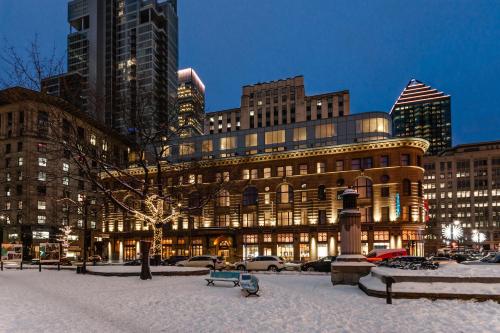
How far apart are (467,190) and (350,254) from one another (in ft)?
496

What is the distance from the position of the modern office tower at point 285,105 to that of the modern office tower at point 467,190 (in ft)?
183

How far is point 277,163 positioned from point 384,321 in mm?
54357

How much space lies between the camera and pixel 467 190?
156 meters

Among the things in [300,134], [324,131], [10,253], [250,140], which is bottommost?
[10,253]

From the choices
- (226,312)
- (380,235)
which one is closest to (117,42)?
(380,235)

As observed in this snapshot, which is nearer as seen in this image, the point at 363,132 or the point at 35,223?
the point at 363,132

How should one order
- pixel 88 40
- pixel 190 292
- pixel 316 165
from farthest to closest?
pixel 88 40 → pixel 316 165 → pixel 190 292

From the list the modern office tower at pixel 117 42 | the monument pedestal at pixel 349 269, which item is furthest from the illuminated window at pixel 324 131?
the modern office tower at pixel 117 42

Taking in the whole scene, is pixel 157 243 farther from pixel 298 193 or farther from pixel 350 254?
pixel 298 193

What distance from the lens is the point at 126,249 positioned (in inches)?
2985

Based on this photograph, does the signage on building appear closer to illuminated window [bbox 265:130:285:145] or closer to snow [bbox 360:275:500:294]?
illuminated window [bbox 265:130:285:145]

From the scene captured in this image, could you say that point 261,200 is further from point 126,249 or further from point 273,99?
point 273,99

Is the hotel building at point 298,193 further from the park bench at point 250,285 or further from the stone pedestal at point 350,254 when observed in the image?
the park bench at point 250,285

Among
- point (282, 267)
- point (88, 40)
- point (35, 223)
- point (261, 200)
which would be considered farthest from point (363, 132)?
point (88, 40)
